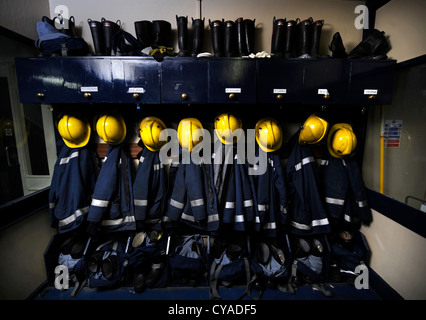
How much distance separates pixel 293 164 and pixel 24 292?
269cm

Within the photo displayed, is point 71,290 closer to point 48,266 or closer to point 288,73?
point 48,266

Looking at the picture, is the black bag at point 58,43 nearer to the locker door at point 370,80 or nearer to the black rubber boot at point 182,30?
the black rubber boot at point 182,30

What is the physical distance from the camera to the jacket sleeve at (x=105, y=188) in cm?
169

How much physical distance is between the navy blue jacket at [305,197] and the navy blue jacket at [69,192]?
1.97 metres

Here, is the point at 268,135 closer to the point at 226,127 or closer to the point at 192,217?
the point at 226,127

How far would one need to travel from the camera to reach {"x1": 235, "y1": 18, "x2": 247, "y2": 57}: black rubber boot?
1.72m

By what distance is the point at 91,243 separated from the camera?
6.30 ft

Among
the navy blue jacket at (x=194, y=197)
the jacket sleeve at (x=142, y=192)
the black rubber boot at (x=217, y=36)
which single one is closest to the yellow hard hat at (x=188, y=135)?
the navy blue jacket at (x=194, y=197)

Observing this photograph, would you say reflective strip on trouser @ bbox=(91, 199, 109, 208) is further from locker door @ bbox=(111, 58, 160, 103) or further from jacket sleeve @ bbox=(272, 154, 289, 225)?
jacket sleeve @ bbox=(272, 154, 289, 225)

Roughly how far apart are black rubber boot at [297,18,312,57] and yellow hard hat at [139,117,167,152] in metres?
1.52

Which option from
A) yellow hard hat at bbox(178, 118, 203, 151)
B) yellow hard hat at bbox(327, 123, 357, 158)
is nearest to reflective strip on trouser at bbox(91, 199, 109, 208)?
yellow hard hat at bbox(178, 118, 203, 151)

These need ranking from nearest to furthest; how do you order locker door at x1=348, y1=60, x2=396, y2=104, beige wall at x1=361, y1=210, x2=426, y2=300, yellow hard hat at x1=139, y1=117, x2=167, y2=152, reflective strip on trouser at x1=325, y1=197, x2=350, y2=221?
1. beige wall at x1=361, y1=210, x2=426, y2=300
2. locker door at x1=348, y1=60, x2=396, y2=104
3. yellow hard hat at x1=139, y1=117, x2=167, y2=152
4. reflective strip on trouser at x1=325, y1=197, x2=350, y2=221
